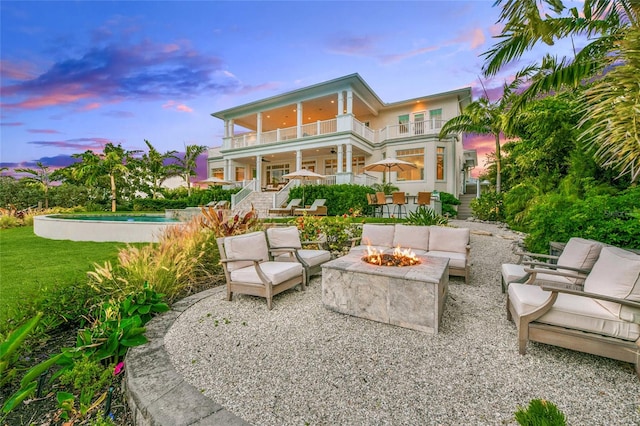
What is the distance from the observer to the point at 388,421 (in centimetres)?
179

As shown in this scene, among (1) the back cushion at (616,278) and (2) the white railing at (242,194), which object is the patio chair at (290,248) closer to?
(1) the back cushion at (616,278)

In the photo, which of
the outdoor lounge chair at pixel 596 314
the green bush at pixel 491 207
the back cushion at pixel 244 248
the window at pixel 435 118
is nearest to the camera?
the outdoor lounge chair at pixel 596 314

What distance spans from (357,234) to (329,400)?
4992 mm

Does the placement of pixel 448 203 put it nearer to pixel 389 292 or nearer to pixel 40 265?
pixel 389 292

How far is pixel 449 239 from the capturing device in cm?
514

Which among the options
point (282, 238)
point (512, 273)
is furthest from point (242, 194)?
point (512, 273)

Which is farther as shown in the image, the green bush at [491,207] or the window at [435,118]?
the window at [435,118]

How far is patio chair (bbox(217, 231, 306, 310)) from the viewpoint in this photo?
3.77 m

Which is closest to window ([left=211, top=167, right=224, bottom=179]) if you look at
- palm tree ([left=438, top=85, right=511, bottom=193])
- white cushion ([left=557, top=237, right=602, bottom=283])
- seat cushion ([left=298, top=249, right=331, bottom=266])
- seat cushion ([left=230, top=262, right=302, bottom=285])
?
palm tree ([left=438, top=85, right=511, bottom=193])

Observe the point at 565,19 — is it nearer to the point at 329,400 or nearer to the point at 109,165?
the point at 329,400

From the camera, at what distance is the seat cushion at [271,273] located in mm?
3855

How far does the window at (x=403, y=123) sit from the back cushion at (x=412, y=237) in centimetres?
1386

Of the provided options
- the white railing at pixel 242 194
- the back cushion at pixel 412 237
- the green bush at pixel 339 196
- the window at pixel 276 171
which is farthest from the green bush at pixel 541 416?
the window at pixel 276 171

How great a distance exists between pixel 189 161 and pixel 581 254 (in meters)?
28.8
